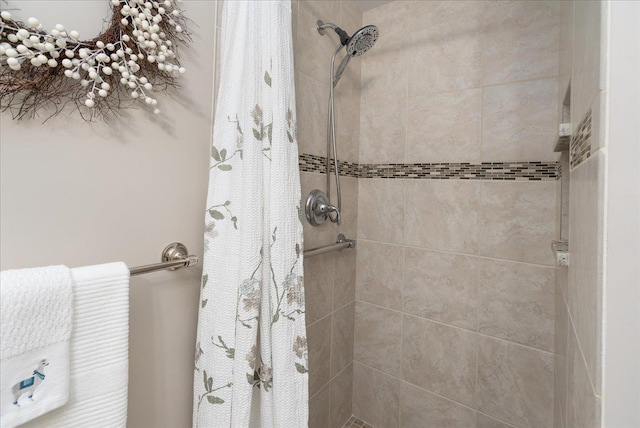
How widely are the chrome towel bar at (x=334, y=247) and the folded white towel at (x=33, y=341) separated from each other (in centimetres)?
72

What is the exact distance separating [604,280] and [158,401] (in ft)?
3.08

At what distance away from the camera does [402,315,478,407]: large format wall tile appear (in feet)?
3.95

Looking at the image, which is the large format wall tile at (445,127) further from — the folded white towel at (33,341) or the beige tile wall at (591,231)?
the folded white towel at (33,341)

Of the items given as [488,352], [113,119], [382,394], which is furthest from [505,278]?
[113,119]

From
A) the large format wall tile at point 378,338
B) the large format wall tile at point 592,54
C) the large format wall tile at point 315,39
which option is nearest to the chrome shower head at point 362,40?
the large format wall tile at point 315,39

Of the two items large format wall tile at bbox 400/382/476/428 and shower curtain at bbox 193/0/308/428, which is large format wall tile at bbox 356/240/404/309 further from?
shower curtain at bbox 193/0/308/428

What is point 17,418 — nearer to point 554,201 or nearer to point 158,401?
point 158,401

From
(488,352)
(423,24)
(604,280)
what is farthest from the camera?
(423,24)

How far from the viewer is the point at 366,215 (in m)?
1.48

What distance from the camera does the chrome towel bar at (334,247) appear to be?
3.70 feet

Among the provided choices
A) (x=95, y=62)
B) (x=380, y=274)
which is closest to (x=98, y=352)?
(x=95, y=62)

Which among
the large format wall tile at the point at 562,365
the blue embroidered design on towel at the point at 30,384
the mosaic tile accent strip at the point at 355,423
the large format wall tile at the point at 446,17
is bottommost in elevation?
the mosaic tile accent strip at the point at 355,423

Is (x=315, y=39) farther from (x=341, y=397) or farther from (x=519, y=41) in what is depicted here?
(x=341, y=397)

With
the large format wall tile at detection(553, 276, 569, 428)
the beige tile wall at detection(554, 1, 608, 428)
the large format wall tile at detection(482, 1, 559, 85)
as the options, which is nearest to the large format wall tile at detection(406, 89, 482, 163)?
the large format wall tile at detection(482, 1, 559, 85)
